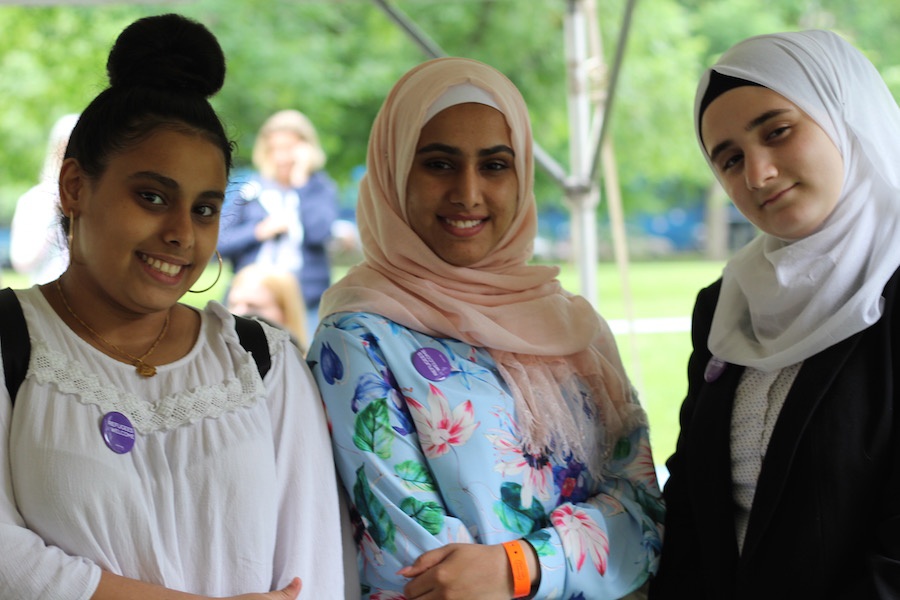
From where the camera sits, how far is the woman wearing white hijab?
1675mm

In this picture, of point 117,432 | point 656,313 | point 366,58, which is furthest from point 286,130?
point 656,313

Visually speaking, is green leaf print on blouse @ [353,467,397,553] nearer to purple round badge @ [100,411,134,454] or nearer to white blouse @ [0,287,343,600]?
white blouse @ [0,287,343,600]

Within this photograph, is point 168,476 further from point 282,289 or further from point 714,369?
point 282,289

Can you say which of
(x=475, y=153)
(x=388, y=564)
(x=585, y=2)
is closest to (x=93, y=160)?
(x=475, y=153)

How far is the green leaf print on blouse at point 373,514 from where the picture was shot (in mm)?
1775

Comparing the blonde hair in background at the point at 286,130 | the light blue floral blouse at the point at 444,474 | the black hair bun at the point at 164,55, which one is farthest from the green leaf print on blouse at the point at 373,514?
the blonde hair in background at the point at 286,130

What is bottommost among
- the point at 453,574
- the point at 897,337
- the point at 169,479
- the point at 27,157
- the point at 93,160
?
the point at 453,574

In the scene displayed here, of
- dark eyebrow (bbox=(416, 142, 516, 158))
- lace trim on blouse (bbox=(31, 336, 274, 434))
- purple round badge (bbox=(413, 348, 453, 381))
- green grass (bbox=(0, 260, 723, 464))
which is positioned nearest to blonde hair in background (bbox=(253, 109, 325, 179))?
green grass (bbox=(0, 260, 723, 464))

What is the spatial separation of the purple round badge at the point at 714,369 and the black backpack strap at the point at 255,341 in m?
0.84

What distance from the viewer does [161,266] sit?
1.64m

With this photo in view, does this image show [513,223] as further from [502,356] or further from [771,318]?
[771,318]

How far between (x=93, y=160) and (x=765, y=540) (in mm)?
1300

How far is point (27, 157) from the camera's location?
1212 centimetres

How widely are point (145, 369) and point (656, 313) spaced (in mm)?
12479
